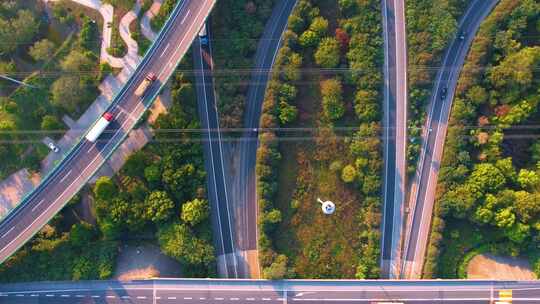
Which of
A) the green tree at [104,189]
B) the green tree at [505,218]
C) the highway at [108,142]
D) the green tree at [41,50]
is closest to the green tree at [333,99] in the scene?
the highway at [108,142]

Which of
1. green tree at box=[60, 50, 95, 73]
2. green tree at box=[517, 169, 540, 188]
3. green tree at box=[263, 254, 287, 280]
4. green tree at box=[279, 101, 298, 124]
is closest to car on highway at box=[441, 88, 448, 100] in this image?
green tree at box=[517, 169, 540, 188]

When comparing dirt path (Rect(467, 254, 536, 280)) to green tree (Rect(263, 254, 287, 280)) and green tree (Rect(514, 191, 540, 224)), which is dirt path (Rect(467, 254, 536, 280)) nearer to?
green tree (Rect(514, 191, 540, 224))

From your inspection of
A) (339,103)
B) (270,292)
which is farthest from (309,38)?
(270,292)

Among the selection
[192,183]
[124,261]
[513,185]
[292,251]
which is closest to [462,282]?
[513,185]

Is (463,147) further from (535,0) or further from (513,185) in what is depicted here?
(535,0)

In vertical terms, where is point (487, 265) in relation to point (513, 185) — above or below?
below

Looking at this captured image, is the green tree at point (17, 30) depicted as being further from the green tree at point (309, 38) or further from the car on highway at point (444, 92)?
the car on highway at point (444, 92)
